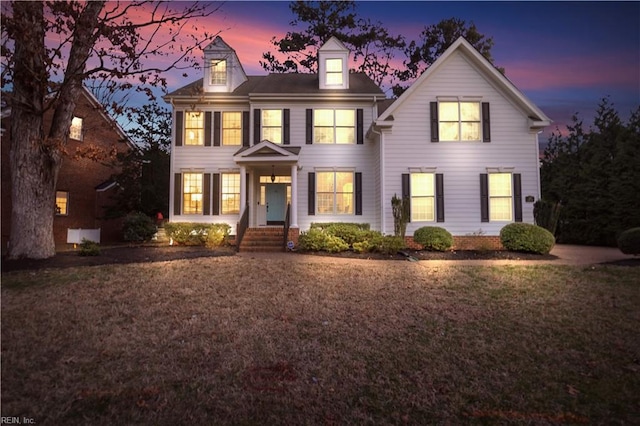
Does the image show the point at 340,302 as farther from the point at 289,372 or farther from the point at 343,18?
the point at 343,18

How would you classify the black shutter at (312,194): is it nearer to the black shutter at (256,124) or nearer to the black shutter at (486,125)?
the black shutter at (256,124)

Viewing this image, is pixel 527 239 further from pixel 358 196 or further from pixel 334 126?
pixel 334 126

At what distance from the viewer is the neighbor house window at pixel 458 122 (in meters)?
14.4

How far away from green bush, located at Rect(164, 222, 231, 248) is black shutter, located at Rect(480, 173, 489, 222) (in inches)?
393

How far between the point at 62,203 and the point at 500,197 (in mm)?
19769

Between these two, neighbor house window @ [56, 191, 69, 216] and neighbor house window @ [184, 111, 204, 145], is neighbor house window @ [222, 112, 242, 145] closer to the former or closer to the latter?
neighbor house window @ [184, 111, 204, 145]

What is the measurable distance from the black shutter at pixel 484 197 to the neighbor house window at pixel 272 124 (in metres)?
8.33

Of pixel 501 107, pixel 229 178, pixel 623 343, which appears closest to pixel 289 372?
pixel 623 343

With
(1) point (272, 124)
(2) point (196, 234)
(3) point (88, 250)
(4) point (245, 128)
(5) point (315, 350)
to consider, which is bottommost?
(5) point (315, 350)

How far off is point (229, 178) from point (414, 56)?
18208mm

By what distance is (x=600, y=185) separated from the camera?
2033cm

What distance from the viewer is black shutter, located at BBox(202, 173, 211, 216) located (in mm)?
15711

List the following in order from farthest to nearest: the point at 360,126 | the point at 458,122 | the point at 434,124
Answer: the point at 360,126 → the point at 458,122 → the point at 434,124

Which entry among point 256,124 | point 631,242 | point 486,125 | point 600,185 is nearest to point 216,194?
point 256,124
